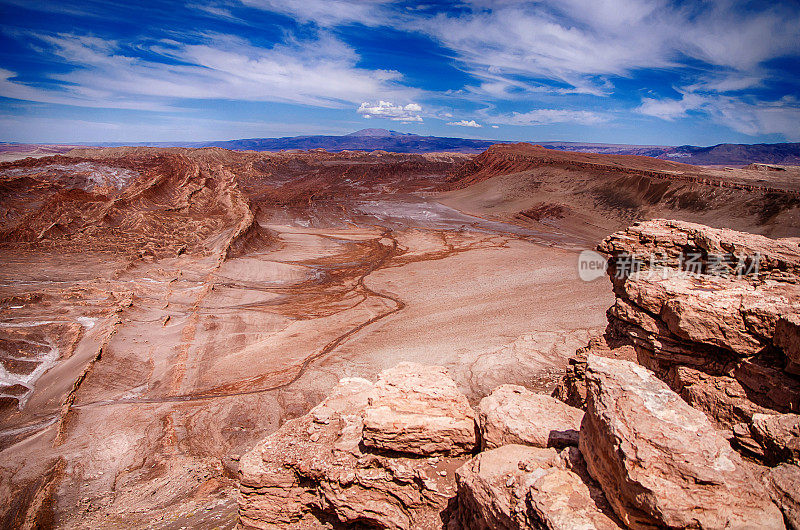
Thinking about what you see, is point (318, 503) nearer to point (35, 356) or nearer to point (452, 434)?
point (452, 434)

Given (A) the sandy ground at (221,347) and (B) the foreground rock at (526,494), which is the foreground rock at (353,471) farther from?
(A) the sandy ground at (221,347)

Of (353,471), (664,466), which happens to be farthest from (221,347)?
(664,466)

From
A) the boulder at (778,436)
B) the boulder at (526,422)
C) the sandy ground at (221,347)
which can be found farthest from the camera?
the sandy ground at (221,347)

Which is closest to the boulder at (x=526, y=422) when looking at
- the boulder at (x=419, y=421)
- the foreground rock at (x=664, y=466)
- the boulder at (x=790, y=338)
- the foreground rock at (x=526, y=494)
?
the foreground rock at (x=526, y=494)

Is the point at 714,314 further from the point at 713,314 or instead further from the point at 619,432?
the point at 619,432

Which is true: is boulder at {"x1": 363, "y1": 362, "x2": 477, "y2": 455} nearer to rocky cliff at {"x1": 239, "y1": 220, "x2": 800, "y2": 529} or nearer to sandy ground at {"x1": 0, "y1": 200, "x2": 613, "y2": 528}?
rocky cliff at {"x1": 239, "y1": 220, "x2": 800, "y2": 529}

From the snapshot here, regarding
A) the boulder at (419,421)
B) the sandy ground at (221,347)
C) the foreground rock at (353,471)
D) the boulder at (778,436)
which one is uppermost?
the boulder at (778,436)

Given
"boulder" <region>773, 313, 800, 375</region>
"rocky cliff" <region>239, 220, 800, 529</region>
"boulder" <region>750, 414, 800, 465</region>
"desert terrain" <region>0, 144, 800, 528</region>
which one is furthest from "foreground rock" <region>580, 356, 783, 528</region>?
"desert terrain" <region>0, 144, 800, 528</region>
